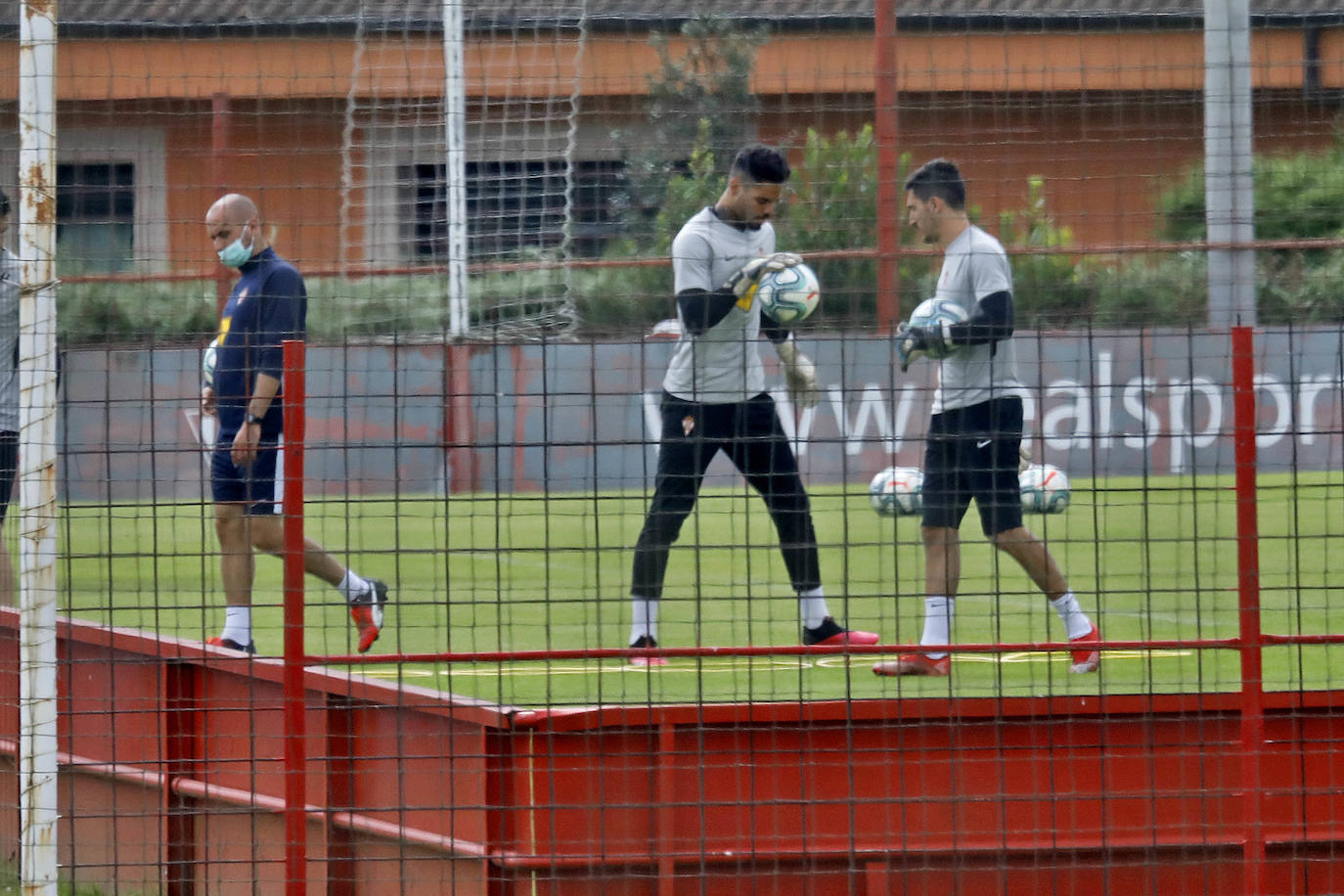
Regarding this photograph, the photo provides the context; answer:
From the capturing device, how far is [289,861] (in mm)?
4547

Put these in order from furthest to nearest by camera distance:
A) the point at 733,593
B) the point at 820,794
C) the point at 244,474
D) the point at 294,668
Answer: the point at 733,593
the point at 244,474
the point at 820,794
the point at 294,668

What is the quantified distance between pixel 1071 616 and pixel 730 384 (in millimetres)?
1556

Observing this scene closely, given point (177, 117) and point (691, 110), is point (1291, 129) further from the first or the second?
point (177, 117)

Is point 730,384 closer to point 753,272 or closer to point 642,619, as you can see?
point 753,272

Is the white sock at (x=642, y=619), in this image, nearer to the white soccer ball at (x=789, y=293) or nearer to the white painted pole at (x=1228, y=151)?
the white soccer ball at (x=789, y=293)

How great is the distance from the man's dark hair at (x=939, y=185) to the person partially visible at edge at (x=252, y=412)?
2281mm

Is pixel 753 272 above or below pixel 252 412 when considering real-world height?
above

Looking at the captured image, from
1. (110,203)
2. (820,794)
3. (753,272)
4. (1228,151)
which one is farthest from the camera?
(1228,151)

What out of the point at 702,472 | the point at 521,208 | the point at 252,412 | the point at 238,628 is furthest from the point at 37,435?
the point at 521,208

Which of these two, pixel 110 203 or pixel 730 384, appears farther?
pixel 730 384

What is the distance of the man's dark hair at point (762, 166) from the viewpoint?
20.5 ft

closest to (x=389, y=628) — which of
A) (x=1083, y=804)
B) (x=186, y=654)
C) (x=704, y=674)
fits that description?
(x=704, y=674)

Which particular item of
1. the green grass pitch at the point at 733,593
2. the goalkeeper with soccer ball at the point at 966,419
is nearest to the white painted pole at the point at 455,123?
the green grass pitch at the point at 733,593

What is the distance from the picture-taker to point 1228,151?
6527mm
